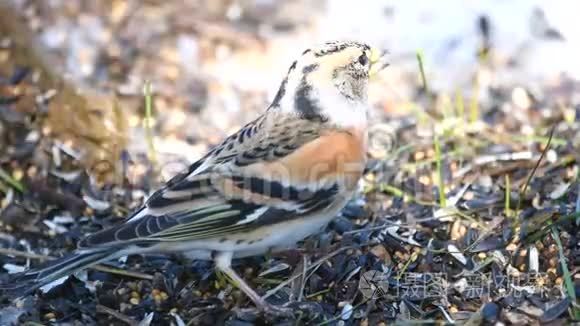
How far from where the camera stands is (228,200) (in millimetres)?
3076

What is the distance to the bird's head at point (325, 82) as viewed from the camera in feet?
10.9

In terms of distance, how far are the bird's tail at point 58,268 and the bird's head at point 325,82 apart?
86 centimetres

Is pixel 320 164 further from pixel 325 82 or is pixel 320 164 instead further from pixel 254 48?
pixel 254 48

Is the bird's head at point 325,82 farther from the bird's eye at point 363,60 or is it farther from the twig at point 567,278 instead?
the twig at point 567,278

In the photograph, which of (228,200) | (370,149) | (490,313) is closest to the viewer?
(490,313)

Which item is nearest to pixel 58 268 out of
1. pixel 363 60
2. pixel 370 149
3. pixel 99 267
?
pixel 99 267

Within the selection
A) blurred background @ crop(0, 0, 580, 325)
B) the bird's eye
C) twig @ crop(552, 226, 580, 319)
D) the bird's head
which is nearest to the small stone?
blurred background @ crop(0, 0, 580, 325)

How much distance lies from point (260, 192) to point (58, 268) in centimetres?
71

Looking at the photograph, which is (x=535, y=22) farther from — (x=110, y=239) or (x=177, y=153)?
(x=110, y=239)

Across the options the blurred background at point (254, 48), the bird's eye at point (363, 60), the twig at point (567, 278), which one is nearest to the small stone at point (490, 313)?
the twig at point (567, 278)

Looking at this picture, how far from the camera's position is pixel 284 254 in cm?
339

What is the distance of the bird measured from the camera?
3.03 m

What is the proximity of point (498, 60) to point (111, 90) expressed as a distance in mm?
2234

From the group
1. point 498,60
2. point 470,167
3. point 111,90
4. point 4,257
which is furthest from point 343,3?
point 4,257
